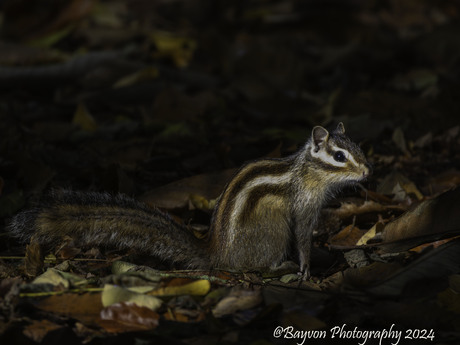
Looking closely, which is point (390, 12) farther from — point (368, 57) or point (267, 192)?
point (267, 192)

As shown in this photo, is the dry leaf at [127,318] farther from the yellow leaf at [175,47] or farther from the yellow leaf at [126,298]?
the yellow leaf at [175,47]

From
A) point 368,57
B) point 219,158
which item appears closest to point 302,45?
point 368,57

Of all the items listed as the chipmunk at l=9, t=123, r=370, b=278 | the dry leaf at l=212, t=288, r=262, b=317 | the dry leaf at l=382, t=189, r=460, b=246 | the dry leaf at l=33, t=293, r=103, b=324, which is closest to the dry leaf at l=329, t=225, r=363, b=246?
the chipmunk at l=9, t=123, r=370, b=278

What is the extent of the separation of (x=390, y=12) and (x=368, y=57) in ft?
9.82

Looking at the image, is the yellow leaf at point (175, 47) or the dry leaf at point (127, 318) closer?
the dry leaf at point (127, 318)

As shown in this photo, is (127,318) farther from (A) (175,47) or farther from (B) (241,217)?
(A) (175,47)

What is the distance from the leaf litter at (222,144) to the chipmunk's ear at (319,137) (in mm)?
610

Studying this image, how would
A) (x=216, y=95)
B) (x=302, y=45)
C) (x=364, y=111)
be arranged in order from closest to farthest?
(x=364, y=111)
(x=216, y=95)
(x=302, y=45)

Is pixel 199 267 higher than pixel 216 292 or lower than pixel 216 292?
lower

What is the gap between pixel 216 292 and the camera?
3.95 metres

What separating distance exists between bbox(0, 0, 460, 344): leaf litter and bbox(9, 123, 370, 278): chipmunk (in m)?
0.16

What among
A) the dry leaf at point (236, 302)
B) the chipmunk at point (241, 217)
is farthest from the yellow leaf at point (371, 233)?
the dry leaf at point (236, 302)

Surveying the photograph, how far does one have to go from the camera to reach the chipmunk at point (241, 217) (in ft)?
15.0

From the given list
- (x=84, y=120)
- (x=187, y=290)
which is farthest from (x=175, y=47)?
(x=187, y=290)
